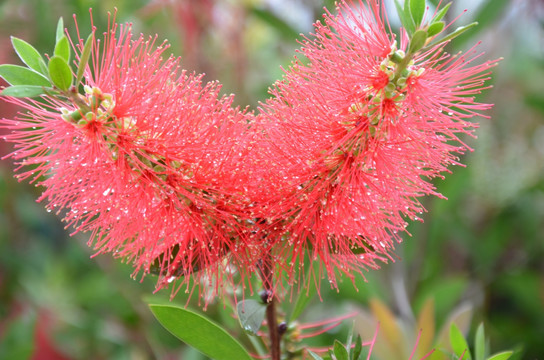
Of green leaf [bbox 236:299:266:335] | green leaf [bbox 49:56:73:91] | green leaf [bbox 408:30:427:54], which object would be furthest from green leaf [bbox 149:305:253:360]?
green leaf [bbox 408:30:427:54]

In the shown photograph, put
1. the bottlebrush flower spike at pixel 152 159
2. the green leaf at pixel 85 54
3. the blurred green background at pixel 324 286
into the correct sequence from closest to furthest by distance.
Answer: the green leaf at pixel 85 54
the bottlebrush flower spike at pixel 152 159
the blurred green background at pixel 324 286

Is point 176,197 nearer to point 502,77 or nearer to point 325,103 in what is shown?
point 325,103

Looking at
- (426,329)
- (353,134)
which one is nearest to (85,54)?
(353,134)

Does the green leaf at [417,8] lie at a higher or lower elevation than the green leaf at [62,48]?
lower

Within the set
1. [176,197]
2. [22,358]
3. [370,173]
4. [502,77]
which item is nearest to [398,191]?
[370,173]

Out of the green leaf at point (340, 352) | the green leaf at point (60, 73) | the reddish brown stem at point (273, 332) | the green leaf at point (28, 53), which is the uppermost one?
the green leaf at point (28, 53)

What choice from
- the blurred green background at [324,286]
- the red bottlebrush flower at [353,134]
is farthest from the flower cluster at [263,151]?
the blurred green background at [324,286]

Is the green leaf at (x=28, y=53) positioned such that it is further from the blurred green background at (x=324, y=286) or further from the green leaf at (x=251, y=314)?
the blurred green background at (x=324, y=286)
